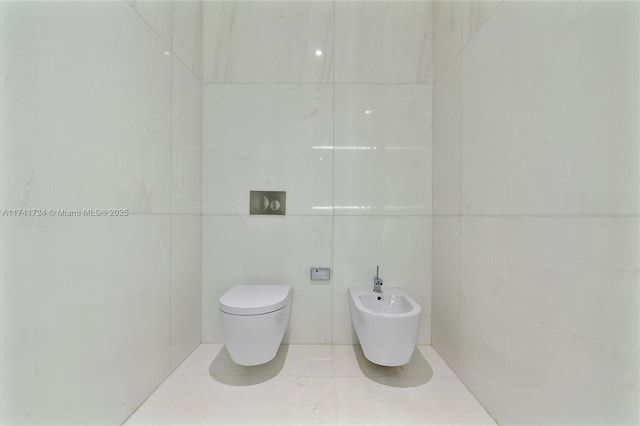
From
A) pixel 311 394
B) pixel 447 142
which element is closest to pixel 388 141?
pixel 447 142

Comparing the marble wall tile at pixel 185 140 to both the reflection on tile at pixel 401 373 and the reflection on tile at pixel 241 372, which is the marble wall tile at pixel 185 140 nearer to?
the reflection on tile at pixel 241 372

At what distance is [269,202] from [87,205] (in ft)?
2.91

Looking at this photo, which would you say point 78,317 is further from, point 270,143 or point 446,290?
point 446,290

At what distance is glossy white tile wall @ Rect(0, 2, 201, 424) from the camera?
2.25 feet

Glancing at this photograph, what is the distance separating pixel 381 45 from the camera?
5.32ft

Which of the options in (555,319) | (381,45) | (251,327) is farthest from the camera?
(381,45)

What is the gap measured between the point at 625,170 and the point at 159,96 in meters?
1.63

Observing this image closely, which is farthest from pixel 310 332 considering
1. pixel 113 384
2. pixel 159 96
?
pixel 159 96

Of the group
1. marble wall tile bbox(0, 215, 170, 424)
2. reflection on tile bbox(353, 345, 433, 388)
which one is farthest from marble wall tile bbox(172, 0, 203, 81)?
reflection on tile bbox(353, 345, 433, 388)

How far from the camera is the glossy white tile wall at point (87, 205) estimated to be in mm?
685

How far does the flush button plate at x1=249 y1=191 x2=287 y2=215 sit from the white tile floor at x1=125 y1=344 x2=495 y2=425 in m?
0.83

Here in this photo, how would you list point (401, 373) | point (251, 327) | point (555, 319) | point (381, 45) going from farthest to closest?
point (381, 45)
point (401, 373)
point (251, 327)
point (555, 319)

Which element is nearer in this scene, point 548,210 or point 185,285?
point 548,210

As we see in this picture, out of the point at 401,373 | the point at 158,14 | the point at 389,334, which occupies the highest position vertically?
the point at 158,14
